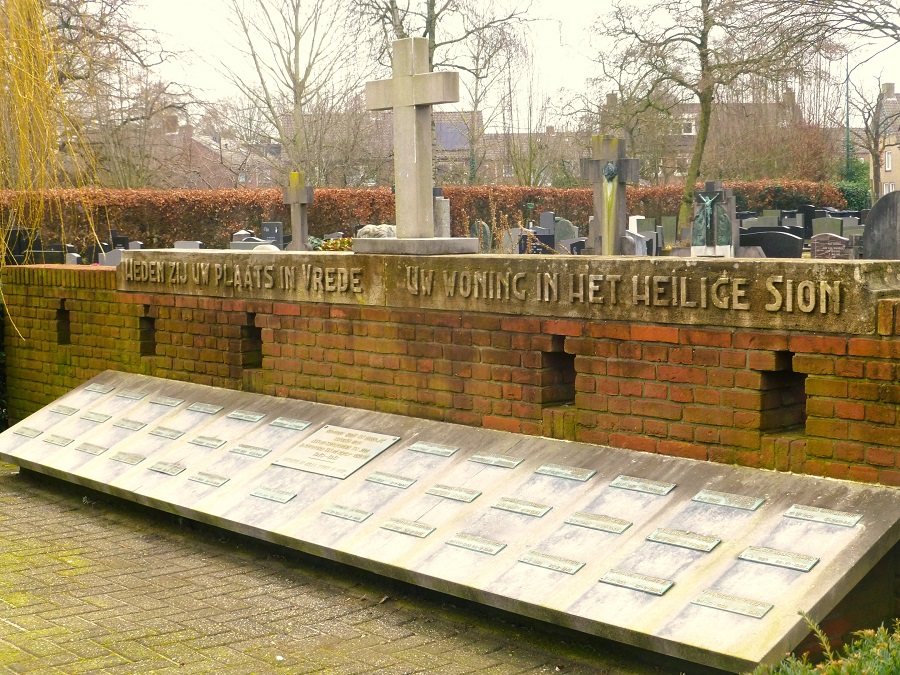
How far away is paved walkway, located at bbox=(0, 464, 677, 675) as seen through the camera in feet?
13.7

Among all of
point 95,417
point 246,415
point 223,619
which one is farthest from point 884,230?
point 223,619

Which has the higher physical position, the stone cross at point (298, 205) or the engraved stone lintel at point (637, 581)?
the stone cross at point (298, 205)

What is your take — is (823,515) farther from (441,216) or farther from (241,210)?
(241,210)

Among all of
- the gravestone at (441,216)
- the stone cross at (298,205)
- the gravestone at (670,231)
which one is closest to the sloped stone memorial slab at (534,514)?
the stone cross at (298,205)

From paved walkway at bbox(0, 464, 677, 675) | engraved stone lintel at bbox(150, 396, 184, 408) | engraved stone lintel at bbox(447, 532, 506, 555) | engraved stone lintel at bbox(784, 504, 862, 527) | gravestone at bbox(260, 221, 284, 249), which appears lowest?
paved walkway at bbox(0, 464, 677, 675)

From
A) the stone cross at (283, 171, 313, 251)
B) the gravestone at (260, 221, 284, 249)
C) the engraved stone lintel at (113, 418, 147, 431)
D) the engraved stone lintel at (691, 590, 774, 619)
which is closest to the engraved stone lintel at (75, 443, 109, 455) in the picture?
the engraved stone lintel at (113, 418, 147, 431)

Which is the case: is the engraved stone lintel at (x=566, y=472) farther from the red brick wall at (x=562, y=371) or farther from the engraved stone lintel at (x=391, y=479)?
the engraved stone lintel at (x=391, y=479)

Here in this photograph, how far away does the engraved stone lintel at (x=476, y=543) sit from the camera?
14.6 ft

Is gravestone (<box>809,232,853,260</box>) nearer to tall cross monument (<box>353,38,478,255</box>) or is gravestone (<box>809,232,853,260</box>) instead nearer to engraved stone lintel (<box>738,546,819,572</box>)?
tall cross monument (<box>353,38,478,255</box>)

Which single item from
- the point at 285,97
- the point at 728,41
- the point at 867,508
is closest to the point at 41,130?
the point at 867,508

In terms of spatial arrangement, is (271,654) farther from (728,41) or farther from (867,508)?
(728,41)

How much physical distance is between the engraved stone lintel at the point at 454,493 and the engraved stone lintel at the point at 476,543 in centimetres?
25

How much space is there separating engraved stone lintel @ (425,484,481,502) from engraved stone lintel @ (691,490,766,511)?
1019mm

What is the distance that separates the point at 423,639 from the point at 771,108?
42.7 metres
